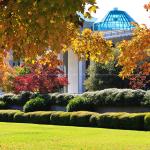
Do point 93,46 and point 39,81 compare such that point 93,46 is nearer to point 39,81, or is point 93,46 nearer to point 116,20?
point 39,81

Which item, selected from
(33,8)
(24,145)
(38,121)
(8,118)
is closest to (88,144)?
(24,145)

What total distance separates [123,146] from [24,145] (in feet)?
10.8

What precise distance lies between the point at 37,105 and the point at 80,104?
5.55 meters

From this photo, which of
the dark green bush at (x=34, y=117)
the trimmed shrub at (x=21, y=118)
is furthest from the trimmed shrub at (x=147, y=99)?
the trimmed shrub at (x=21, y=118)

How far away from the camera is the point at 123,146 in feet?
54.7

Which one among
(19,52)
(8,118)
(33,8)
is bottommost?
(8,118)

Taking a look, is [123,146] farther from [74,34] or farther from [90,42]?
[74,34]

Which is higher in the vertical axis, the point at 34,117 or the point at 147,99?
the point at 147,99

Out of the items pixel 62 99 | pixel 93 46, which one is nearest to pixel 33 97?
pixel 62 99

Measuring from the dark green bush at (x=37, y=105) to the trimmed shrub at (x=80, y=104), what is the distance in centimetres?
459

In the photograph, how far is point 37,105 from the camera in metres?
40.2

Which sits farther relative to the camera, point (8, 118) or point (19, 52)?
point (8, 118)

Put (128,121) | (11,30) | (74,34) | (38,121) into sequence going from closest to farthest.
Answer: (11,30) → (74,34) → (128,121) → (38,121)

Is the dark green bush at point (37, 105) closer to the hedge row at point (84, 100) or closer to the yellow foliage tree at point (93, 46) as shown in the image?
the hedge row at point (84, 100)
